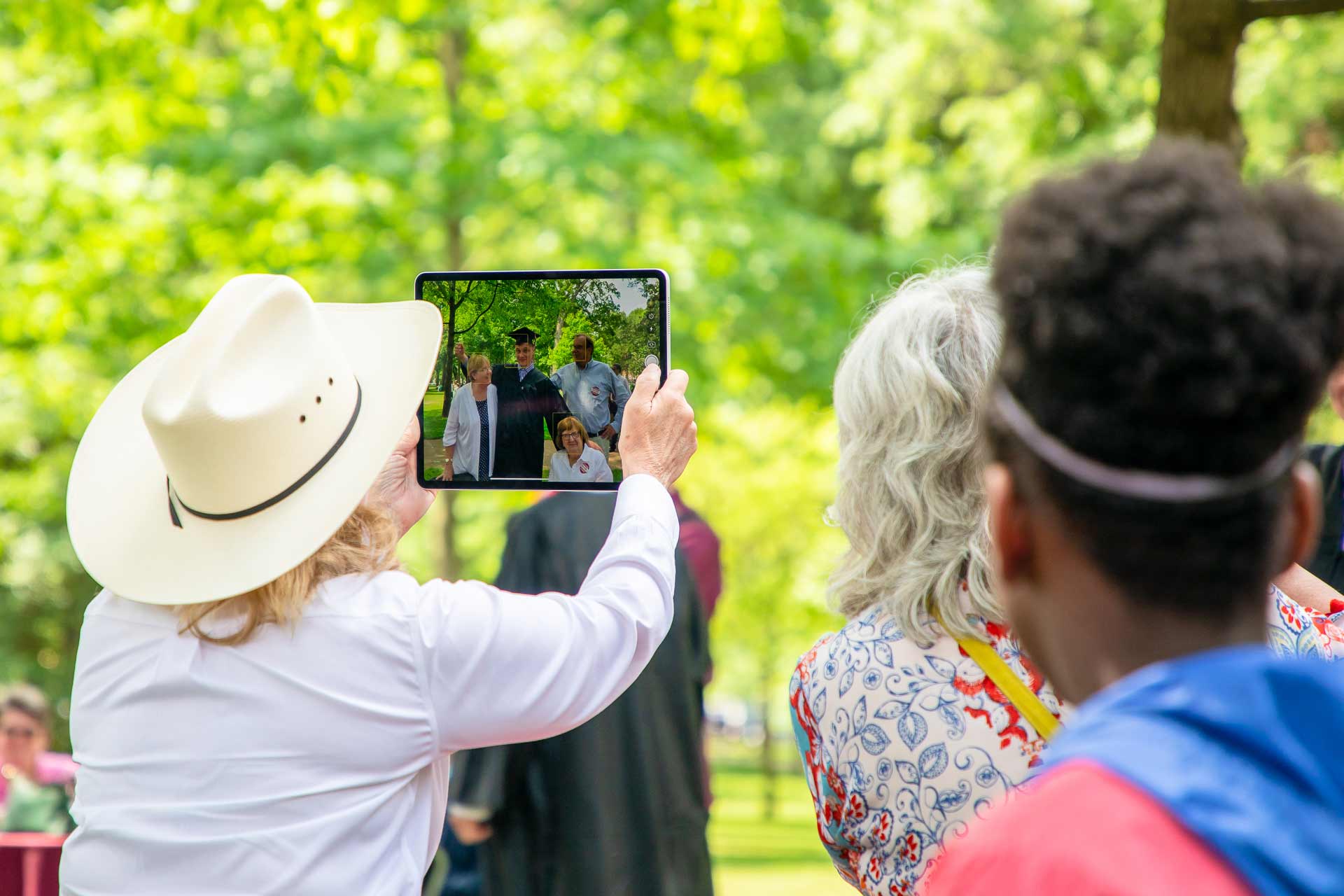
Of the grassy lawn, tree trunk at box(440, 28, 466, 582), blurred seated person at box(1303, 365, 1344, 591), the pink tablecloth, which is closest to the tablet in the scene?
blurred seated person at box(1303, 365, 1344, 591)

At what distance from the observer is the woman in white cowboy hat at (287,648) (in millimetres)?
1684

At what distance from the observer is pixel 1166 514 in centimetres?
96

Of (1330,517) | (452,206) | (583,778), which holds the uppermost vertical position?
(452,206)

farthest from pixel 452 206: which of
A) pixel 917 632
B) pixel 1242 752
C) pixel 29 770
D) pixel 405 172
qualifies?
pixel 1242 752

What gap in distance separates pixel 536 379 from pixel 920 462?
611mm

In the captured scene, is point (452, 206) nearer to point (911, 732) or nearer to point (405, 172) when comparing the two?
point (405, 172)

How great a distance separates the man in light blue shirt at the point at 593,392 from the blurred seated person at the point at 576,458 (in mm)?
12

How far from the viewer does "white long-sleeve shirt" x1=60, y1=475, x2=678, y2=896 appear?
5.50 feet

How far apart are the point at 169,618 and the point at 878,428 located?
108 cm

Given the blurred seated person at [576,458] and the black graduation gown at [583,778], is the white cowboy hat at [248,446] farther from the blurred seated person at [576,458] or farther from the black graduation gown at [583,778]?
the black graduation gown at [583,778]

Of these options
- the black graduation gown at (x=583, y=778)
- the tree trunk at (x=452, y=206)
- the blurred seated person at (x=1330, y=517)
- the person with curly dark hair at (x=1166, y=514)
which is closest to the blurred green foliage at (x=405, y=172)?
the tree trunk at (x=452, y=206)

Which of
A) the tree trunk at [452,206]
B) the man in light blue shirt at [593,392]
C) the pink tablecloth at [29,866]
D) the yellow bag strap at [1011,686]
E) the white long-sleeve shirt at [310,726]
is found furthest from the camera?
the tree trunk at [452,206]

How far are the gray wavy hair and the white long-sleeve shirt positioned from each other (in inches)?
18.8

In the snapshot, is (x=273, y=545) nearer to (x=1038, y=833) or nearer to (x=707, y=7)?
(x=1038, y=833)
